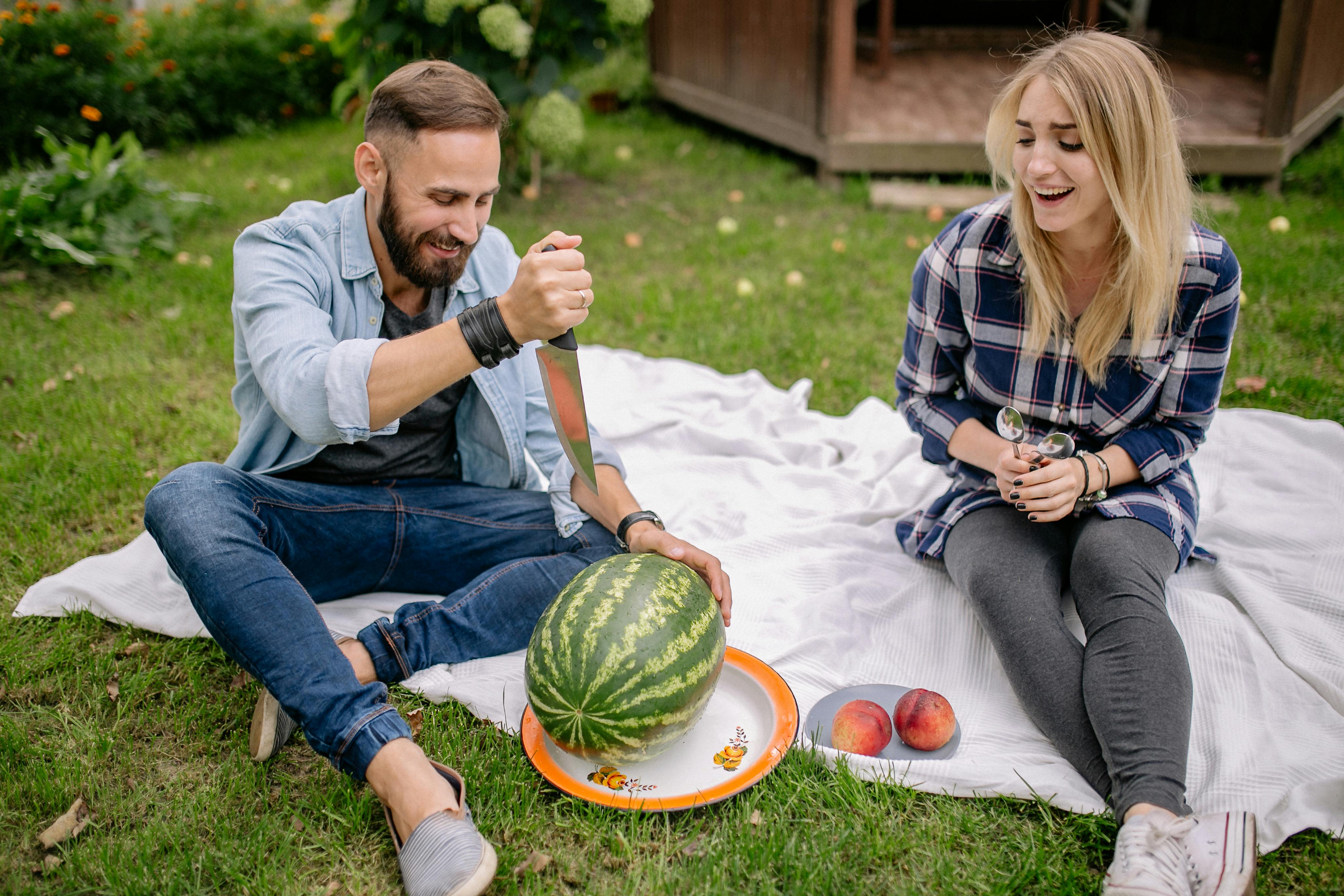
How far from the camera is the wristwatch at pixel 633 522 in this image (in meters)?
2.47

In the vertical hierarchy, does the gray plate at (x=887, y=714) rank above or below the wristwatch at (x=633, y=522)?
below

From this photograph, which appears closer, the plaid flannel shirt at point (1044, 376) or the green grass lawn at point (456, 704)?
the green grass lawn at point (456, 704)

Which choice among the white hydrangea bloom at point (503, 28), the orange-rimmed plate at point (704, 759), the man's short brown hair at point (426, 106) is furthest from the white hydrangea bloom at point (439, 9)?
the orange-rimmed plate at point (704, 759)

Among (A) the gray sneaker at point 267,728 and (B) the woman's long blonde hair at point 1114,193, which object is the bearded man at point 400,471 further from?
(B) the woman's long blonde hair at point 1114,193

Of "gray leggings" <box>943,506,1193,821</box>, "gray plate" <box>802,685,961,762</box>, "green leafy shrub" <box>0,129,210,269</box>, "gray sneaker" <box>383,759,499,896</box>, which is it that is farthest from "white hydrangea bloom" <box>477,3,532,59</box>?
"gray sneaker" <box>383,759,499,896</box>

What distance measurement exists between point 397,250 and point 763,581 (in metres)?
1.44

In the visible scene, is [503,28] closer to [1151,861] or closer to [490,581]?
[490,581]

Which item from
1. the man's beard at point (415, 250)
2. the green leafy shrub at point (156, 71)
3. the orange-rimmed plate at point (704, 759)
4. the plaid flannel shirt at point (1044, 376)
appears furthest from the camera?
the green leafy shrub at point (156, 71)

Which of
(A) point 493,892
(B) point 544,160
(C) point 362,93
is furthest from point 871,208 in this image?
(A) point 493,892

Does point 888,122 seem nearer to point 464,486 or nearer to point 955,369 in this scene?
point 955,369

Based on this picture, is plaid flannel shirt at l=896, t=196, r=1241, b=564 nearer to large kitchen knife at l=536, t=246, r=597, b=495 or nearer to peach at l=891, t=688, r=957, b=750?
peach at l=891, t=688, r=957, b=750

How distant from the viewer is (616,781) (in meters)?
2.08

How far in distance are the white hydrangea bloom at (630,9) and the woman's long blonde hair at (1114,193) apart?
352cm

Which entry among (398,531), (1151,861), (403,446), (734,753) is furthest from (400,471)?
(1151,861)
